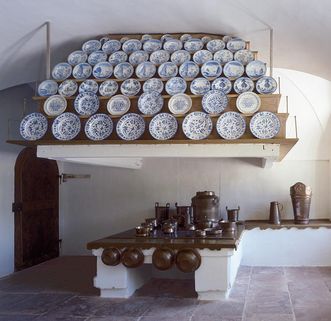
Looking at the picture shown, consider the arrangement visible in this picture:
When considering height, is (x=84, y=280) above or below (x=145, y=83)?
below

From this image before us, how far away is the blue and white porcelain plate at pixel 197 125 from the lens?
4.60 metres

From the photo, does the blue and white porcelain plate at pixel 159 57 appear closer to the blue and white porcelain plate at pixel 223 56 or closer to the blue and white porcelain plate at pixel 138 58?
the blue and white porcelain plate at pixel 138 58

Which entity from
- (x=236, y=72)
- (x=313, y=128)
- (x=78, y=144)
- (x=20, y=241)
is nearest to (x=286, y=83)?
(x=313, y=128)

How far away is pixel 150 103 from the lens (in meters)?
4.81

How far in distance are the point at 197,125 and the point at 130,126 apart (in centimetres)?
65

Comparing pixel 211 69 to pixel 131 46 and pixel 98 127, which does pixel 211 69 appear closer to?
pixel 131 46

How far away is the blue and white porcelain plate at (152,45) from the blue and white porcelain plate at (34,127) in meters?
1.31

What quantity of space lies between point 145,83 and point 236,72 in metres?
0.93

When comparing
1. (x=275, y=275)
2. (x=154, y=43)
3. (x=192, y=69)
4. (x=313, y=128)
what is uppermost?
(x=154, y=43)

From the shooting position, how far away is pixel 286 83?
263 inches

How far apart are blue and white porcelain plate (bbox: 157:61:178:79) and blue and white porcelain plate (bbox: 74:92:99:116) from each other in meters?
0.71

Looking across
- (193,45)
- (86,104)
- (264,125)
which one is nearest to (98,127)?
(86,104)

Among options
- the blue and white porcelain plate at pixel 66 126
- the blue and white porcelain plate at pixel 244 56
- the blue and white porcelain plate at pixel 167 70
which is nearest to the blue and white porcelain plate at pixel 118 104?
the blue and white porcelain plate at pixel 66 126

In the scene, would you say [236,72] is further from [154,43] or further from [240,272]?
[240,272]
